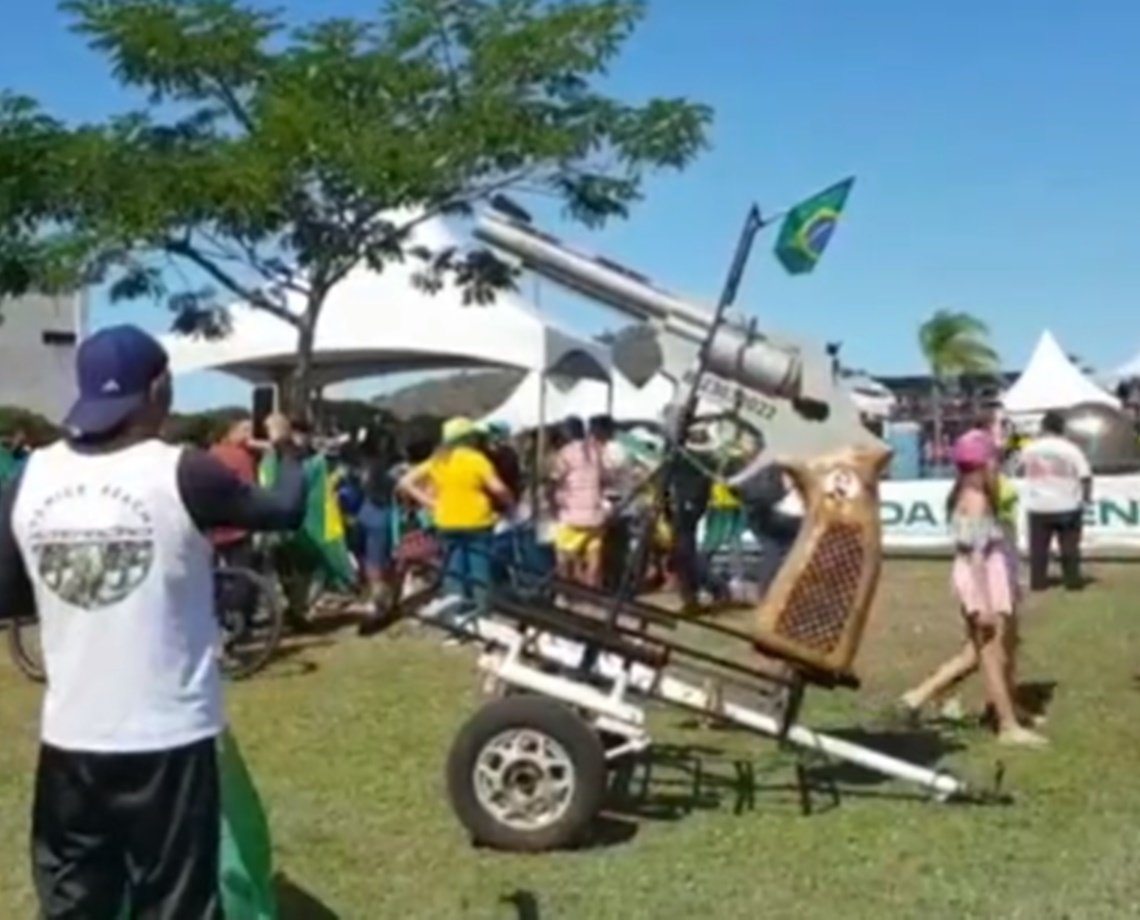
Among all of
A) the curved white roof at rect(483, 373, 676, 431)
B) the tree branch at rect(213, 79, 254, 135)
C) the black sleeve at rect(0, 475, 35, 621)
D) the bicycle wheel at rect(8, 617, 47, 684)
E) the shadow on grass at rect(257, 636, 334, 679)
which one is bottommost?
the shadow on grass at rect(257, 636, 334, 679)

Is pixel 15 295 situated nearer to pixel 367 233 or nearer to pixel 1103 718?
pixel 367 233

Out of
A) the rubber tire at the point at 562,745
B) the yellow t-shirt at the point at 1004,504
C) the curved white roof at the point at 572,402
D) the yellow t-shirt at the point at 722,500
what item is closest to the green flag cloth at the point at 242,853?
the rubber tire at the point at 562,745

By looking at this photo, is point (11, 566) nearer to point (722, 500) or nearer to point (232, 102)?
point (722, 500)

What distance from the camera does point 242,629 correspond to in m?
13.7

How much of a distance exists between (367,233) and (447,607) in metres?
15.0

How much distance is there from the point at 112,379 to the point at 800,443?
458 cm

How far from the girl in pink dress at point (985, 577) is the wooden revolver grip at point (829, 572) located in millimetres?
2090

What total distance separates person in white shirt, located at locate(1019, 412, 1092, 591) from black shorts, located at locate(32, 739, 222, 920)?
52.1 ft

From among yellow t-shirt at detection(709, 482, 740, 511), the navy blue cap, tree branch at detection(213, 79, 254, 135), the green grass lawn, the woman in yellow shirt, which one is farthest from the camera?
tree branch at detection(213, 79, 254, 135)

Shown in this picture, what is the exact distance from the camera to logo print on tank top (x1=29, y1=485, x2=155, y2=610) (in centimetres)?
475

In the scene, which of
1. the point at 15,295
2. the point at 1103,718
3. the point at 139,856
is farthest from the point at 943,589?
the point at 139,856

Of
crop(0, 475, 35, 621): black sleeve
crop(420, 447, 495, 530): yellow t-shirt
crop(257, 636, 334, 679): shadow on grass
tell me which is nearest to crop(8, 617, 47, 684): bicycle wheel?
crop(257, 636, 334, 679): shadow on grass

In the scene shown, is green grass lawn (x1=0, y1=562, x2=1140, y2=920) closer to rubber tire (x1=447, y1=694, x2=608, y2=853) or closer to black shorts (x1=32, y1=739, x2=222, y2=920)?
rubber tire (x1=447, y1=694, x2=608, y2=853)

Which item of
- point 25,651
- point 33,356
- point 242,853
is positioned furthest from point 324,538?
point 33,356
